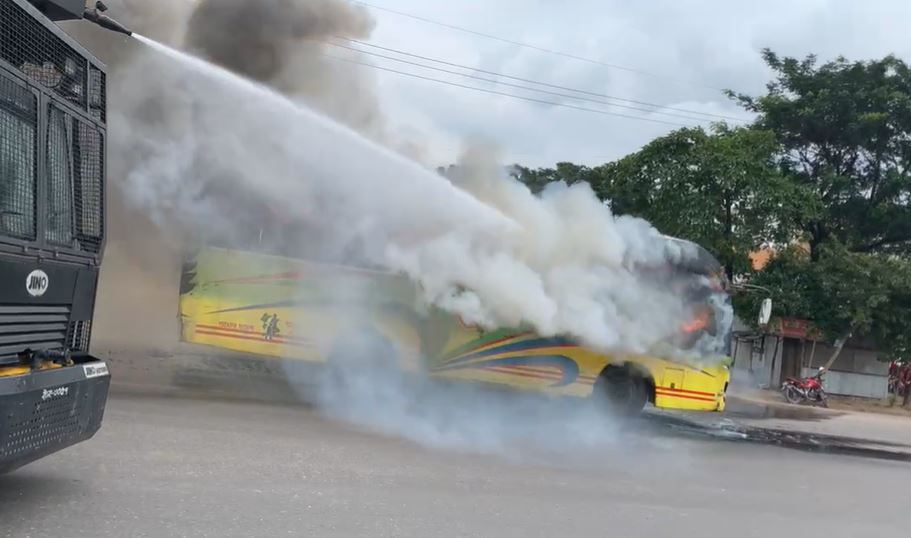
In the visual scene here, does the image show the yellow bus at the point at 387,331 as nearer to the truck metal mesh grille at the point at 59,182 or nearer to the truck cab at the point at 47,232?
the truck cab at the point at 47,232

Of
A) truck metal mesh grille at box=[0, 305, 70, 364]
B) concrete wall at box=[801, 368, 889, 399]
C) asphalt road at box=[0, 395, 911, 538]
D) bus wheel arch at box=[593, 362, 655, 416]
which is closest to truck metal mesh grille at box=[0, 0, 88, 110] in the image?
truck metal mesh grille at box=[0, 305, 70, 364]

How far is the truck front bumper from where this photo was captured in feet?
12.8

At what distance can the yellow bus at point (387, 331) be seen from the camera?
1012 cm

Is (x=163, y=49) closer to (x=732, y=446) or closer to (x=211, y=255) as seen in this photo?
(x=211, y=255)

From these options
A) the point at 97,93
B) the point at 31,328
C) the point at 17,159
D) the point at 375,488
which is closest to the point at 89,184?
the point at 97,93

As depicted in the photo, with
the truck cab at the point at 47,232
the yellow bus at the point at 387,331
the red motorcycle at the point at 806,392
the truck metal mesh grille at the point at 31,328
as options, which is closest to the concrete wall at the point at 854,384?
the red motorcycle at the point at 806,392

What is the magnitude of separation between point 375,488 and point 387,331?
14.8ft

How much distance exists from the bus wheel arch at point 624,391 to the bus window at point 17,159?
793 cm

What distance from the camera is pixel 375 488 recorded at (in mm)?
5762

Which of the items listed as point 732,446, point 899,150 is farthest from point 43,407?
point 899,150

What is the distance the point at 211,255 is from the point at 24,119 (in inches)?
249

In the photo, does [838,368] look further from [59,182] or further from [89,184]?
[59,182]

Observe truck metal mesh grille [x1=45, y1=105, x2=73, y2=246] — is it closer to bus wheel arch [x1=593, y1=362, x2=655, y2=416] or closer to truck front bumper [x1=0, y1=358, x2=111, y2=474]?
truck front bumper [x1=0, y1=358, x2=111, y2=474]

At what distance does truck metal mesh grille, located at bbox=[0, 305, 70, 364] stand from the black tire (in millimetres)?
7529
